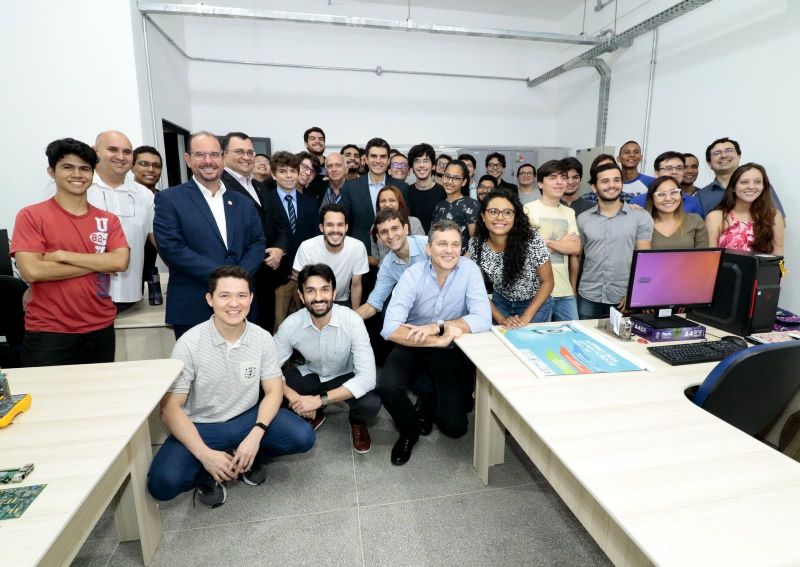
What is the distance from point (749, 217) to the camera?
8.71 ft

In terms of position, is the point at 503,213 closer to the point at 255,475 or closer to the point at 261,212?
the point at 261,212

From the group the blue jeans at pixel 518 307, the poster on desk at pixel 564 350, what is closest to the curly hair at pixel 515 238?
the blue jeans at pixel 518 307

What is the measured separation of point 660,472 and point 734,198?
2428 millimetres

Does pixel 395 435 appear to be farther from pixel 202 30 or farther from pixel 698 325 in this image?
pixel 202 30

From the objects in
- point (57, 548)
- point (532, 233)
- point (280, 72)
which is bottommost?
point (57, 548)

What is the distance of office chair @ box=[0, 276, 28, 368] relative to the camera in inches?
94.0

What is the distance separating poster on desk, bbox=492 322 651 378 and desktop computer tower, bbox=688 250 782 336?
68 centimetres

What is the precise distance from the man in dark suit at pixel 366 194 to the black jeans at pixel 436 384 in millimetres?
1146

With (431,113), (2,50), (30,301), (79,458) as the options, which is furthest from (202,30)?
(79,458)

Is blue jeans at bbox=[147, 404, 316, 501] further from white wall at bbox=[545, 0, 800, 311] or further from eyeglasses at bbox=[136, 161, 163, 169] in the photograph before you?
white wall at bbox=[545, 0, 800, 311]

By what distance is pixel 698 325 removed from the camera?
1996 mm

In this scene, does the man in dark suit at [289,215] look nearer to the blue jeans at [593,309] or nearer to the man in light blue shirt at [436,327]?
the man in light blue shirt at [436,327]

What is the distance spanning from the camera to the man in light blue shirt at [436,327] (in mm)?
2129

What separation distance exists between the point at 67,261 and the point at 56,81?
2.76 metres
